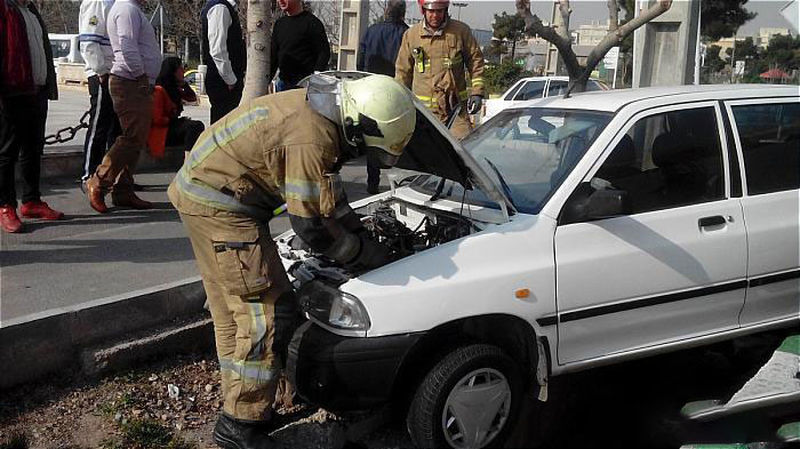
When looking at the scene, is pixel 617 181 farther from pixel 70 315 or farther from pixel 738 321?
pixel 70 315

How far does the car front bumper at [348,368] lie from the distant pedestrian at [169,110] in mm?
4410

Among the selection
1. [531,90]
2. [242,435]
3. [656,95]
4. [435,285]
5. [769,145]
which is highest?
[531,90]

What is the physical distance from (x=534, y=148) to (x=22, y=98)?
3.92m

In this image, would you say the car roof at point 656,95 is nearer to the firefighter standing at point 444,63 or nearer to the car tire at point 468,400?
the car tire at point 468,400

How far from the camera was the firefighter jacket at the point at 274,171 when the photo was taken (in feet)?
9.21

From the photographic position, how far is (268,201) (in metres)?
3.06

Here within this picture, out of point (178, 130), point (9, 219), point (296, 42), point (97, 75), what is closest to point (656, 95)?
point (296, 42)

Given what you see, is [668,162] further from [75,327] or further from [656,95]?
[75,327]

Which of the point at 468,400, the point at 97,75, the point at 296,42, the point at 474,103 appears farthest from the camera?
the point at 296,42

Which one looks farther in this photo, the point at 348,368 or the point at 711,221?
the point at 711,221

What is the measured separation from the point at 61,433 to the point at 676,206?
3.22 m

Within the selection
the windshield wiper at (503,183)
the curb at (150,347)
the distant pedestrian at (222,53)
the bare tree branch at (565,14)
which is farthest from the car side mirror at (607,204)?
the distant pedestrian at (222,53)

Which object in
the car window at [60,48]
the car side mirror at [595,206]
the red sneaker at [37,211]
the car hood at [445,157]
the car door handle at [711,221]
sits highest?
the car window at [60,48]

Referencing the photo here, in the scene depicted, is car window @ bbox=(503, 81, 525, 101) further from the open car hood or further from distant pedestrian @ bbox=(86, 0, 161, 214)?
the open car hood
